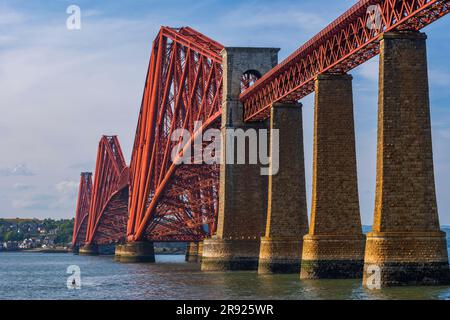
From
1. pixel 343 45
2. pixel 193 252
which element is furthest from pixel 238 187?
pixel 193 252

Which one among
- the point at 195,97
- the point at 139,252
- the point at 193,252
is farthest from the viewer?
the point at 193,252

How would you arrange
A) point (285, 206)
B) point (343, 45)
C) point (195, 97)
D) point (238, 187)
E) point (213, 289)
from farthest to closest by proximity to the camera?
point (195, 97) → point (238, 187) → point (285, 206) → point (213, 289) → point (343, 45)

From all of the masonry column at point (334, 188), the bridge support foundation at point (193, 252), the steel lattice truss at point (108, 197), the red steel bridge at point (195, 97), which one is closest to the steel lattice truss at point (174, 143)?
the red steel bridge at point (195, 97)

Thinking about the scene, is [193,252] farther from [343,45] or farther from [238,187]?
[343,45]

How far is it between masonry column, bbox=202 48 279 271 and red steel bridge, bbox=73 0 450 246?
1779mm

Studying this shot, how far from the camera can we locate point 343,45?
200 feet

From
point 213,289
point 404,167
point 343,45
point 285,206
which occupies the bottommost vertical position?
point 213,289

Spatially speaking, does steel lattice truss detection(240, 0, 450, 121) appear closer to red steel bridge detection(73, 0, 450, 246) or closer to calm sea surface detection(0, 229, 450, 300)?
red steel bridge detection(73, 0, 450, 246)

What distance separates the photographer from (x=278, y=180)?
7394 cm

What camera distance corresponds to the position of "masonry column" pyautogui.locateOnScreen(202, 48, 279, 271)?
84875mm

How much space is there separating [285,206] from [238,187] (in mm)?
13136

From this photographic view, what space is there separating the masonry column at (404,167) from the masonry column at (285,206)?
21643 mm

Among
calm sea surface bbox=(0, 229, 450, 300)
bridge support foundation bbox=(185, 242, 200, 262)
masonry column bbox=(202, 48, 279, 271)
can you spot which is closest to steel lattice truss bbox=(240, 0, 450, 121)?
masonry column bbox=(202, 48, 279, 271)

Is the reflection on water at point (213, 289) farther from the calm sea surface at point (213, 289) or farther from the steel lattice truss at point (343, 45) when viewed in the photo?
the steel lattice truss at point (343, 45)
